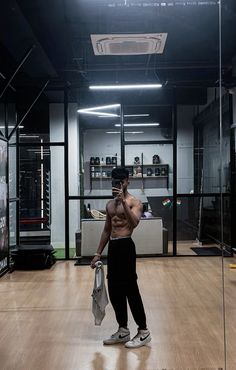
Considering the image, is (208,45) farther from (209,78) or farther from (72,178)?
(72,178)

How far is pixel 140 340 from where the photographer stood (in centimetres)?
335

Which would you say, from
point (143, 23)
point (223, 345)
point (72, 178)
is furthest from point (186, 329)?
point (72, 178)

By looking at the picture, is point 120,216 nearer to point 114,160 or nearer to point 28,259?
point 28,259

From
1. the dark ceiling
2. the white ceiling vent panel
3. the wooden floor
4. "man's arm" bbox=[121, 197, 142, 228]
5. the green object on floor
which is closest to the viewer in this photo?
the wooden floor

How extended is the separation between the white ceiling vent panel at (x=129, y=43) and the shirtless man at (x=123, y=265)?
228cm

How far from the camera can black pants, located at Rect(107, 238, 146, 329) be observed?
3.33 metres

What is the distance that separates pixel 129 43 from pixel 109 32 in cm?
28

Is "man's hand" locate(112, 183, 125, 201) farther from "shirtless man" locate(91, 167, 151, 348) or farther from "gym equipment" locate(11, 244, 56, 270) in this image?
"gym equipment" locate(11, 244, 56, 270)

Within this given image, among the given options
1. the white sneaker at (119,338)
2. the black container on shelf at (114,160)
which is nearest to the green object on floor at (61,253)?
the black container on shelf at (114,160)

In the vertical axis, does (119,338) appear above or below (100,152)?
below

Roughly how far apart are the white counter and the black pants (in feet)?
13.2

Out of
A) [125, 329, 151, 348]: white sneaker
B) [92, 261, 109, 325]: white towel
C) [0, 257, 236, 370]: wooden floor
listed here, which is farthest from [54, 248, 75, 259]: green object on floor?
[125, 329, 151, 348]: white sneaker

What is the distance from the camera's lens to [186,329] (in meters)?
3.74

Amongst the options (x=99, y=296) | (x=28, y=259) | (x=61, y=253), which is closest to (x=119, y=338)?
(x=99, y=296)
